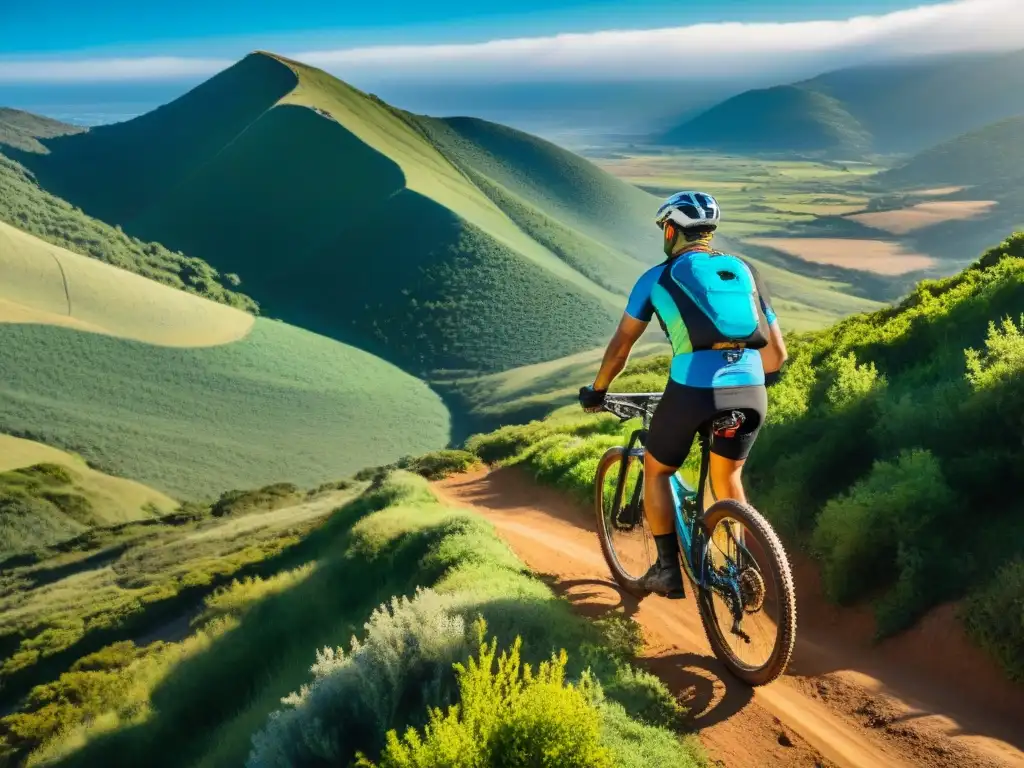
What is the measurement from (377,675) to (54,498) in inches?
2701

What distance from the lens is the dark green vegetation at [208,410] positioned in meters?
79.9

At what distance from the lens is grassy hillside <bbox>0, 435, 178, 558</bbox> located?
58.5 metres

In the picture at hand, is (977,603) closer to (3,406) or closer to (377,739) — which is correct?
(377,739)

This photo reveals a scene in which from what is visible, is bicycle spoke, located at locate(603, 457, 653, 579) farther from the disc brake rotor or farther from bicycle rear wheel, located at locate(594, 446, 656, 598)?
the disc brake rotor

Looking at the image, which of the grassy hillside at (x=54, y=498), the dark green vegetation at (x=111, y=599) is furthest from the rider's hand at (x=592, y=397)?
the grassy hillside at (x=54, y=498)

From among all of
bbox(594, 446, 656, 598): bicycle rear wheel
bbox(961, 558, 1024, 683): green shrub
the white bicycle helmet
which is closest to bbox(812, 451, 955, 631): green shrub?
bbox(961, 558, 1024, 683): green shrub

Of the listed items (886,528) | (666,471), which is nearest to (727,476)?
(666,471)

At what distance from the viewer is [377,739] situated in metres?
5.38

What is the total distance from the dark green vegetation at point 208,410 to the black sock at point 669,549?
2972 inches

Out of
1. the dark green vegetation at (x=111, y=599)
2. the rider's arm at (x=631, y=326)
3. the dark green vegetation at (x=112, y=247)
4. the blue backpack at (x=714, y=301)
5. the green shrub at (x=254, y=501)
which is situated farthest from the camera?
the dark green vegetation at (x=112, y=247)

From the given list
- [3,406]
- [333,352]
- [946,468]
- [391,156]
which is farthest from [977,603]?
[391,156]

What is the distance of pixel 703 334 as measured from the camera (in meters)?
5.16

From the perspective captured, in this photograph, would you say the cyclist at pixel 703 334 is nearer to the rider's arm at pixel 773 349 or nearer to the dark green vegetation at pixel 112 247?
the rider's arm at pixel 773 349

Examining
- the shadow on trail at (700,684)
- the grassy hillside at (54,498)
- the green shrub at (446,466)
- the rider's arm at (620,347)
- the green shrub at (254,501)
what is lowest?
the grassy hillside at (54,498)
